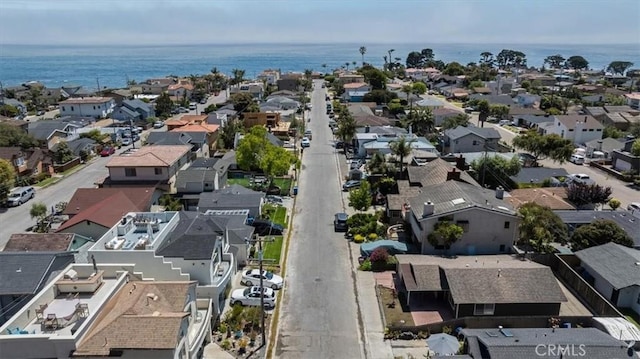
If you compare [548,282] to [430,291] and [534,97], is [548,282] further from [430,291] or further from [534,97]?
[534,97]

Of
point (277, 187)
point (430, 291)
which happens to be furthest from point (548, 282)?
point (277, 187)

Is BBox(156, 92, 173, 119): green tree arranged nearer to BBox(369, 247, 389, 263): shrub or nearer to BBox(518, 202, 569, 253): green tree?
BBox(369, 247, 389, 263): shrub

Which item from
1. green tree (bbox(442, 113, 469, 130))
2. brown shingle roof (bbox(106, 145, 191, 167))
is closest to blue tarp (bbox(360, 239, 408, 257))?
brown shingle roof (bbox(106, 145, 191, 167))

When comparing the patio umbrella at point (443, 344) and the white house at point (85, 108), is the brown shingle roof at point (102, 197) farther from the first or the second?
the white house at point (85, 108)

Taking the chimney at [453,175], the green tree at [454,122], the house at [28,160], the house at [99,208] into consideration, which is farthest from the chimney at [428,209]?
the house at [28,160]

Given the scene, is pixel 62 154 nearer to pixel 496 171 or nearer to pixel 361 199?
pixel 361 199
